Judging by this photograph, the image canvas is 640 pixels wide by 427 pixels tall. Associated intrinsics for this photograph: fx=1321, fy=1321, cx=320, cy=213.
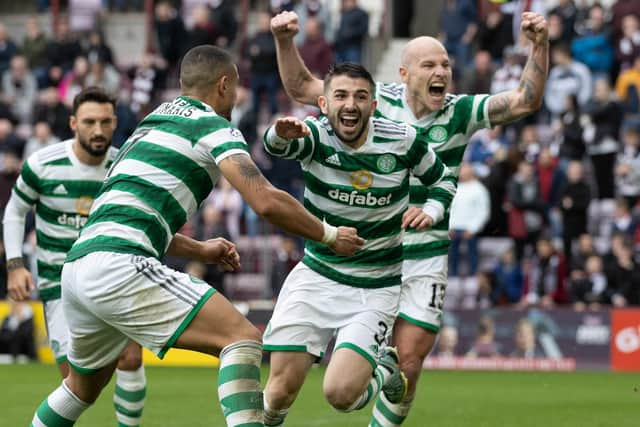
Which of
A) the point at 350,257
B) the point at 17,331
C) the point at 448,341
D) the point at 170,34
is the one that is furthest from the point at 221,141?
the point at 170,34

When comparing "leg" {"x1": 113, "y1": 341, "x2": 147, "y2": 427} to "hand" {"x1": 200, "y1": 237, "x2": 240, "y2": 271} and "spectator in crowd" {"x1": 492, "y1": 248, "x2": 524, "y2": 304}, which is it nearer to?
"hand" {"x1": 200, "y1": 237, "x2": 240, "y2": 271}

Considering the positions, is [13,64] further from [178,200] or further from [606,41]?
[178,200]

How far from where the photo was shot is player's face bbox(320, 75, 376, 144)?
8.55m

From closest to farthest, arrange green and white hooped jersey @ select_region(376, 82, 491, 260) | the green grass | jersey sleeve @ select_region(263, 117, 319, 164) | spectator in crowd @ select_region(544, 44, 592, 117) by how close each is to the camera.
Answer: jersey sleeve @ select_region(263, 117, 319, 164)
green and white hooped jersey @ select_region(376, 82, 491, 260)
the green grass
spectator in crowd @ select_region(544, 44, 592, 117)

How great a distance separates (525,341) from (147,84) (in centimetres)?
960

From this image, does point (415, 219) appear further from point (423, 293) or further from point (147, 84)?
point (147, 84)

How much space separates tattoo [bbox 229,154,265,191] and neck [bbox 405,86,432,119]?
3.11 metres

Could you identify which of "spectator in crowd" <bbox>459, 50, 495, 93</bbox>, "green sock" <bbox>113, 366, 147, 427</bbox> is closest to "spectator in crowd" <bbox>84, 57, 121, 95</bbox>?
"spectator in crowd" <bbox>459, 50, 495, 93</bbox>

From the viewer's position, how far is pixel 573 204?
19984mm

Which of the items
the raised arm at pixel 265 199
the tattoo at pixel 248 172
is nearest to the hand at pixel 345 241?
the raised arm at pixel 265 199

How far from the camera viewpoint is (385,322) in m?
8.73

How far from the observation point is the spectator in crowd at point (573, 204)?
19859 millimetres

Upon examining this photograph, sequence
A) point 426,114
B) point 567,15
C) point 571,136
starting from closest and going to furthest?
point 426,114 → point 571,136 → point 567,15

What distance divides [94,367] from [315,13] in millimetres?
18410
